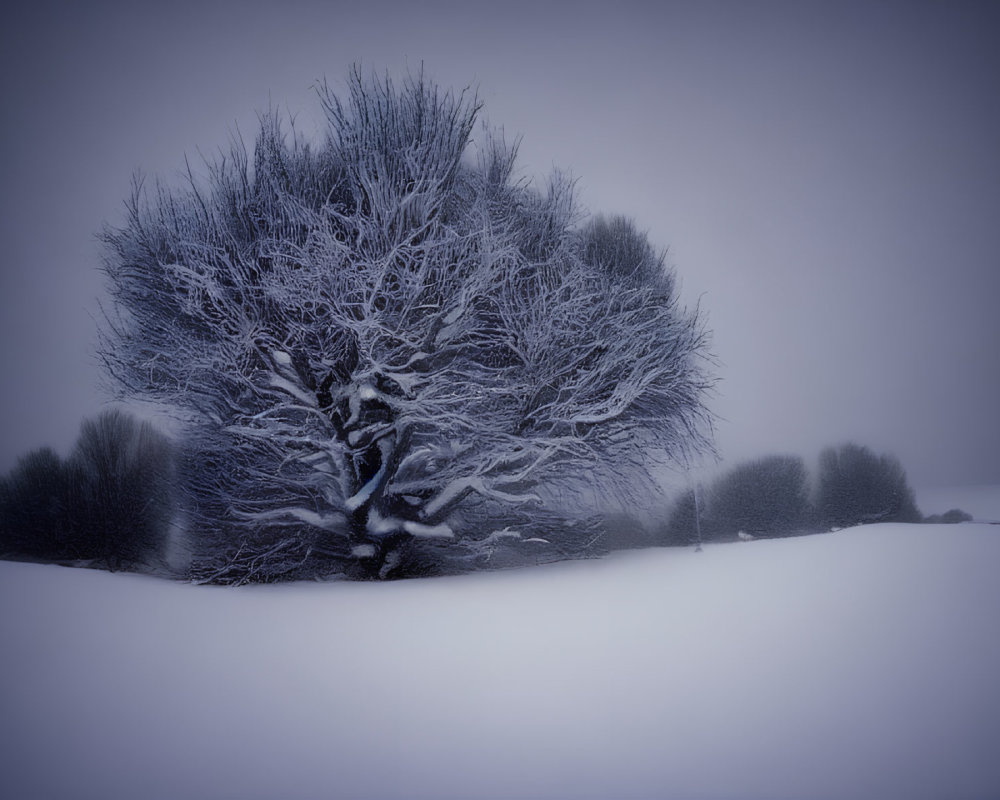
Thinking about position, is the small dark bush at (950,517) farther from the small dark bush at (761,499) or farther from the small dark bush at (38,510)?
the small dark bush at (38,510)

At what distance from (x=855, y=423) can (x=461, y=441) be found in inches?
176

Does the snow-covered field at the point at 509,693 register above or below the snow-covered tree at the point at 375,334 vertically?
below

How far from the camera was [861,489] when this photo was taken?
573cm

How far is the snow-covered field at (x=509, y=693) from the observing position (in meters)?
1.81

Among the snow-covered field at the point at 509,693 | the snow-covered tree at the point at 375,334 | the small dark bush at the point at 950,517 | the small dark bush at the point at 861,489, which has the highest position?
the snow-covered tree at the point at 375,334

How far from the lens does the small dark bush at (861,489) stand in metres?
5.68

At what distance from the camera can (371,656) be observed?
2.62m

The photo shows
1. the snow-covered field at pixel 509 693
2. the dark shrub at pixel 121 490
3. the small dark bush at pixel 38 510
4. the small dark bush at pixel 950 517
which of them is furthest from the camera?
the small dark bush at pixel 950 517

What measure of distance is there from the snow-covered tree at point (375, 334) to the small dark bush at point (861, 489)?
2.39 metres

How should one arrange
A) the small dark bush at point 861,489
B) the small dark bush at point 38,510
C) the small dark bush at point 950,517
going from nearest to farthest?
1. the small dark bush at point 38,510
2. the small dark bush at point 950,517
3. the small dark bush at point 861,489

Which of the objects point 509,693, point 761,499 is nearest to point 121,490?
point 509,693

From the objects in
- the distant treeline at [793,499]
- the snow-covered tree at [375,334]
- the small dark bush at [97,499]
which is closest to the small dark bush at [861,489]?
the distant treeline at [793,499]

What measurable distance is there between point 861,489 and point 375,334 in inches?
215

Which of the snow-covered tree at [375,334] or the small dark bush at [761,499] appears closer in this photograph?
the snow-covered tree at [375,334]
